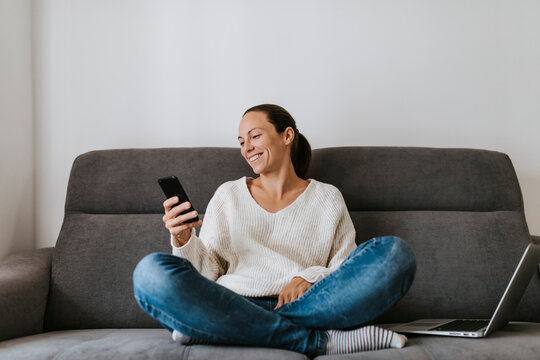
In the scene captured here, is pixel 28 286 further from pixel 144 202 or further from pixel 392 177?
pixel 392 177

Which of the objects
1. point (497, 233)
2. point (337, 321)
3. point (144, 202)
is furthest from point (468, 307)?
point (144, 202)

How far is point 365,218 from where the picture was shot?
1997 mm

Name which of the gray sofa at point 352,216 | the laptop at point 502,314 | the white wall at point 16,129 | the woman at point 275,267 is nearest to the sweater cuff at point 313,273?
the woman at point 275,267

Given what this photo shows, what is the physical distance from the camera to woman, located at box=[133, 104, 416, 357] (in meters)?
1.35

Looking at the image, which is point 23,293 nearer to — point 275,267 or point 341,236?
point 275,267

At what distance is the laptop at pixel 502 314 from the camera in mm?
1472

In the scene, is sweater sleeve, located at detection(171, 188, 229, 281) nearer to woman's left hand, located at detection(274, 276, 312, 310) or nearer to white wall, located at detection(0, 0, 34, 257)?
woman's left hand, located at detection(274, 276, 312, 310)

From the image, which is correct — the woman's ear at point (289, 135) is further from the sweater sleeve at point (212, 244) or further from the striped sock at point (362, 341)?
the striped sock at point (362, 341)

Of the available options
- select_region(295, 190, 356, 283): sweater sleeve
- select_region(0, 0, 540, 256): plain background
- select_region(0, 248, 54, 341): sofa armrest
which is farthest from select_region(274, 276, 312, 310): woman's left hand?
select_region(0, 0, 540, 256): plain background

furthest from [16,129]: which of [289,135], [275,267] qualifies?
[275,267]

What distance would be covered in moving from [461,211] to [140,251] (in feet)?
3.90

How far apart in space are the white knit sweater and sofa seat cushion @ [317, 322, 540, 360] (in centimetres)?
38

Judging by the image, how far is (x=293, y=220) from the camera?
1.81 metres

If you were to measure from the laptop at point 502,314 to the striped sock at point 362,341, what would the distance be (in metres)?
0.16
